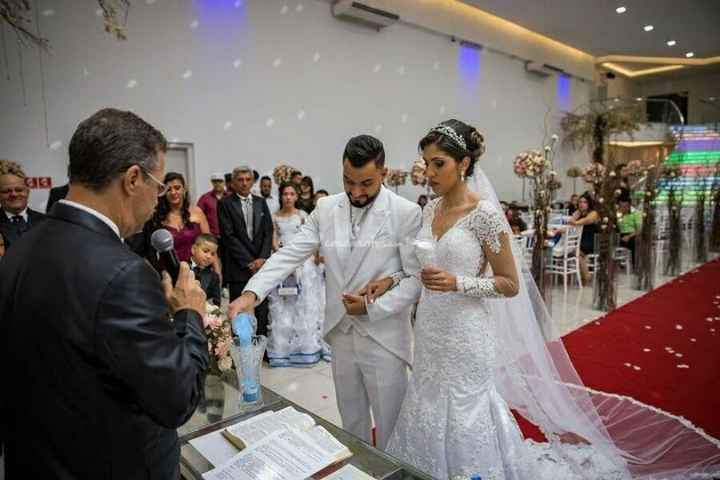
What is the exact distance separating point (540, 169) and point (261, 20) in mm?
5690

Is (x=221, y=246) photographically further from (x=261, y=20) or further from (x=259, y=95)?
(x=261, y=20)

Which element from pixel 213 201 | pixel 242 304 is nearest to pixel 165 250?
pixel 242 304

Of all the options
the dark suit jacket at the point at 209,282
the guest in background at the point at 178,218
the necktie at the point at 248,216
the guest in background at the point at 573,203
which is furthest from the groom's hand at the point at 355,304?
the guest in background at the point at 573,203

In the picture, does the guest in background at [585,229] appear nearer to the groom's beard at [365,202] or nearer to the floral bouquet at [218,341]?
the groom's beard at [365,202]

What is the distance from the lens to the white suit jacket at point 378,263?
2105 mm

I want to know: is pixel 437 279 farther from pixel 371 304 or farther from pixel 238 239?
pixel 238 239

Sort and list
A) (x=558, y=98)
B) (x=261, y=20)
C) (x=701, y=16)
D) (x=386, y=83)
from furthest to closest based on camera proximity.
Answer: (x=558, y=98), (x=701, y=16), (x=386, y=83), (x=261, y=20)

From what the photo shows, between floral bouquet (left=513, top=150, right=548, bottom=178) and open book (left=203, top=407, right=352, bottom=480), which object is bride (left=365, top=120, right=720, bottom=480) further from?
floral bouquet (left=513, top=150, right=548, bottom=178)

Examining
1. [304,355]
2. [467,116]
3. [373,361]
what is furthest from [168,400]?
[467,116]

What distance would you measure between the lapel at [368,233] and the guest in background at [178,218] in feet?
7.55

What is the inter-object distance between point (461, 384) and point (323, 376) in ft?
8.17

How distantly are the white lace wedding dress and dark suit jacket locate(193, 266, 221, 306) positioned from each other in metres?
1.50

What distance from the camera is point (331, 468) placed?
1.41 m

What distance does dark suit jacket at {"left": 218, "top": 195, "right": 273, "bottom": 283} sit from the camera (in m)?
4.76
